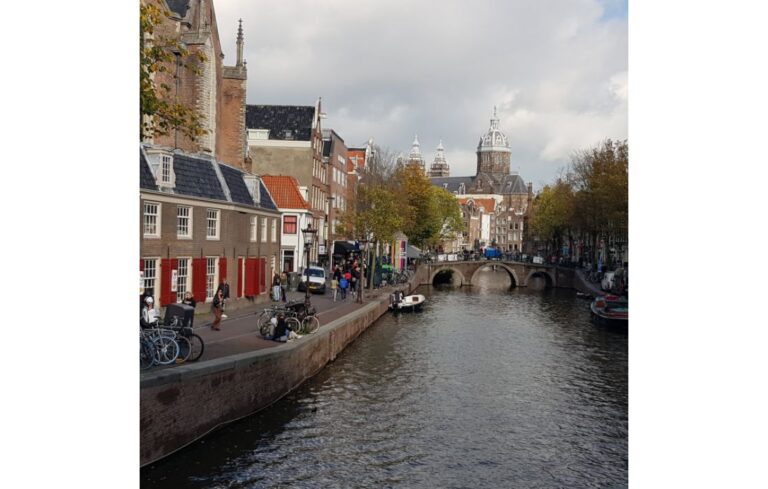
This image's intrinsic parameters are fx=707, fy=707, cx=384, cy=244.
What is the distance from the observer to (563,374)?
24859mm

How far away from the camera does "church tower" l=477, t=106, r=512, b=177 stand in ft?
642

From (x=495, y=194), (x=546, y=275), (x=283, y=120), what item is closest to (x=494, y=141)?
(x=495, y=194)

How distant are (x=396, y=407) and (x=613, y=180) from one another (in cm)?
2880

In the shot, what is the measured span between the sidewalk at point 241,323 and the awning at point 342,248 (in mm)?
18292

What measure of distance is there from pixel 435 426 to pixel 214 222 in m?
14.5

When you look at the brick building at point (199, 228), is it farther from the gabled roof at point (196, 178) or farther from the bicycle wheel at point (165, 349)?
the bicycle wheel at point (165, 349)

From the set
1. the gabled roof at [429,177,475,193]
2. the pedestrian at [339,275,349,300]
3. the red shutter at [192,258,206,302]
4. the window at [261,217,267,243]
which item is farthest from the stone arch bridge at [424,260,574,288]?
the gabled roof at [429,177,475,193]

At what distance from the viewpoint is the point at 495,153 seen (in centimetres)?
19562

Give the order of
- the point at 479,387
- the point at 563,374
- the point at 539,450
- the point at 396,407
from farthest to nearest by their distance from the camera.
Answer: the point at 563,374 < the point at 479,387 < the point at 396,407 < the point at 539,450

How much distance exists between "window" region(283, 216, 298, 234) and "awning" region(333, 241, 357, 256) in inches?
478

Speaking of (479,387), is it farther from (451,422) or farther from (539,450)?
(539,450)

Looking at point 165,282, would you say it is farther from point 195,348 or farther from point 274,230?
point 274,230
